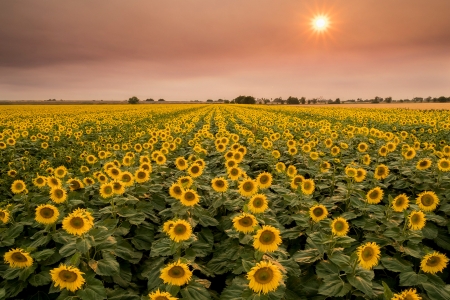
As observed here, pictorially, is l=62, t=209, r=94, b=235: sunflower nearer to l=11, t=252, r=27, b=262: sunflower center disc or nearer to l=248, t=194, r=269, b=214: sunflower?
l=11, t=252, r=27, b=262: sunflower center disc

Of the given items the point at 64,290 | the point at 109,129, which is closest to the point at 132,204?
the point at 64,290

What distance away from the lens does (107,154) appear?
7438 millimetres

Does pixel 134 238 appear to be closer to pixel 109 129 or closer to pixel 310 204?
pixel 310 204

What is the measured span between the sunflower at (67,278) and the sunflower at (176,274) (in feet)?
2.33

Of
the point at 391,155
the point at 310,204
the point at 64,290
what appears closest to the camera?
the point at 64,290

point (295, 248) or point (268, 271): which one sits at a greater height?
point (268, 271)

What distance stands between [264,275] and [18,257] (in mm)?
2282

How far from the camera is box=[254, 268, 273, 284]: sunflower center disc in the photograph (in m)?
2.24

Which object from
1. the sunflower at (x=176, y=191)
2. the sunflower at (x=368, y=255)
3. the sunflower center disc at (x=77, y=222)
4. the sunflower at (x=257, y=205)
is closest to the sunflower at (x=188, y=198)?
the sunflower at (x=176, y=191)

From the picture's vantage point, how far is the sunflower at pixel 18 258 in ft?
8.68

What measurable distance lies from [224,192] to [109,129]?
1440 cm

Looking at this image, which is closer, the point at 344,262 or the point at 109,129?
the point at 344,262

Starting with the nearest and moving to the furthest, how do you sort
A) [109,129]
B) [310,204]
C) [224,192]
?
1. [310,204]
2. [224,192]
3. [109,129]

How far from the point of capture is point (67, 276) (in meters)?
2.40
